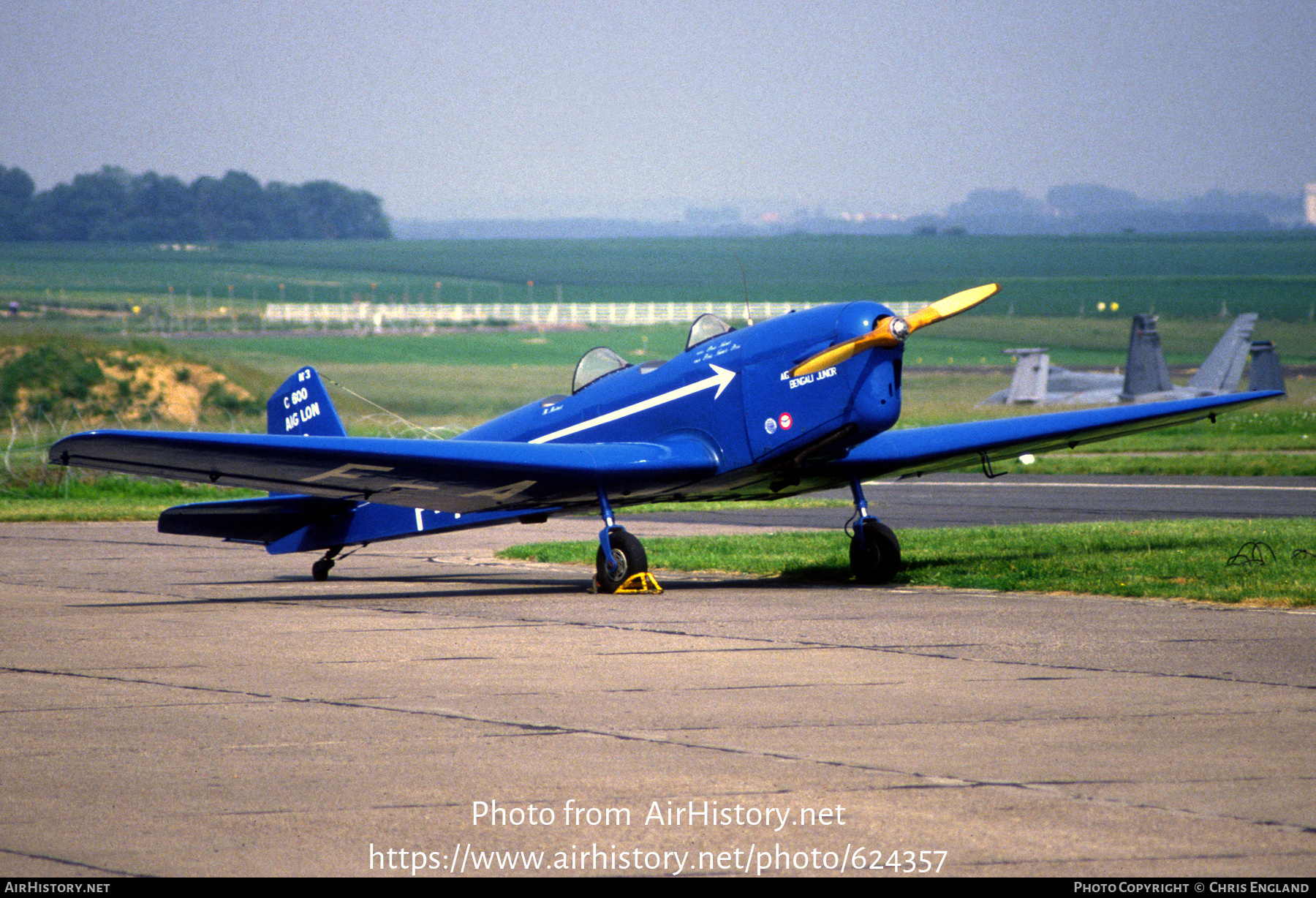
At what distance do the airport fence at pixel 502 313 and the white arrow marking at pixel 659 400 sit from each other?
65957mm

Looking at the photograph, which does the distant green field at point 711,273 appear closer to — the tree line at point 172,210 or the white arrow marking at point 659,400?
the tree line at point 172,210

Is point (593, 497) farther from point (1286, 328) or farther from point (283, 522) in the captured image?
point (1286, 328)

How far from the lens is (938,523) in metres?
20.5

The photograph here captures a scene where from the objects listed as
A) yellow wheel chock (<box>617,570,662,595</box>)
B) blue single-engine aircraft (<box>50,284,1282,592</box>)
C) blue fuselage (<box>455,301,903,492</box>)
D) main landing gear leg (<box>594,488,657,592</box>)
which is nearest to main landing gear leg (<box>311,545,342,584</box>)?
blue single-engine aircraft (<box>50,284,1282,592</box>)

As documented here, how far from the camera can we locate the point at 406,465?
12039 mm

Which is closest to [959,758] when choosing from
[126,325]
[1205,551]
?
[1205,551]

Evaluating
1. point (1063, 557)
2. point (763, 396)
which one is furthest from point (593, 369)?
point (1063, 557)

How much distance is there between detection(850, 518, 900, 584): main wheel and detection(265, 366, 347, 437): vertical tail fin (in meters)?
5.37

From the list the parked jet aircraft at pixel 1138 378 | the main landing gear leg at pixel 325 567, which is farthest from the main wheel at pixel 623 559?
the parked jet aircraft at pixel 1138 378

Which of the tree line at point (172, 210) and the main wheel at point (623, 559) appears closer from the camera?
the main wheel at point (623, 559)

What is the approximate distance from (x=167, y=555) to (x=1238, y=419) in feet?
109

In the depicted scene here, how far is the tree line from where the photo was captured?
246 ft

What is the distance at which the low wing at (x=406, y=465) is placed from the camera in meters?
11.3

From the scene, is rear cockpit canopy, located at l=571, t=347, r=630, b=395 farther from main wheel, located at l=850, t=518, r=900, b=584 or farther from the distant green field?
the distant green field
